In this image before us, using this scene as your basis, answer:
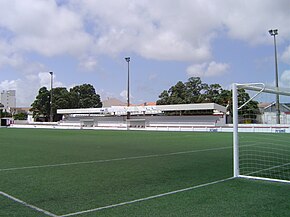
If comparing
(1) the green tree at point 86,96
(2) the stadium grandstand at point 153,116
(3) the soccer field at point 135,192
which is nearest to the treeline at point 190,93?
(2) the stadium grandstand at point 153,116

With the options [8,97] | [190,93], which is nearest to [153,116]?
[190,93]

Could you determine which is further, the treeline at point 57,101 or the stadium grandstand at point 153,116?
the treeline at point 57,101

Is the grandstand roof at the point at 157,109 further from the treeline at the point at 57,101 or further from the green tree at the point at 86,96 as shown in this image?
the green tree at the point at 86,96

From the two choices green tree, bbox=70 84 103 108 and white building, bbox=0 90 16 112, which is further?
green tree, bbox=70 84 103 108

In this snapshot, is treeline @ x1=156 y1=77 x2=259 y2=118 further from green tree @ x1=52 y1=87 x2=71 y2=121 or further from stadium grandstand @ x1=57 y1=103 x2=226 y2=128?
green tree @ x1=52 y1=87 x2=71 y2=121

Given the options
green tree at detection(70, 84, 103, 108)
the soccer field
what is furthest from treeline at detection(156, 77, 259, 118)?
the soccer field

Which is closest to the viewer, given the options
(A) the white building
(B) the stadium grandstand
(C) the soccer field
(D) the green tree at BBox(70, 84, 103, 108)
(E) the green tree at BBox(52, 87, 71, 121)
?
(C) the soccer field

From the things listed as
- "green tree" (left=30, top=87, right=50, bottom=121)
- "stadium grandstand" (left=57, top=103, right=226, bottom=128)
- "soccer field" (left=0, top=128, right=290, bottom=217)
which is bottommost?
"soccer field" (left=0, top=128, right=290, bottom=217)

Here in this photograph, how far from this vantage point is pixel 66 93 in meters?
76.1

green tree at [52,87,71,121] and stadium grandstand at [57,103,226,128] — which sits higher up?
green tree at [52,87,71,121]

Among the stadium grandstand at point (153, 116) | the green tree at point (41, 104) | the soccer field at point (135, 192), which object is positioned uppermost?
the green tree at point (41, 104)

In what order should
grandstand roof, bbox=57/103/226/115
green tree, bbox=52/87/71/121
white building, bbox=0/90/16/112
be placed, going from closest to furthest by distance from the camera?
grandstand roof, bbox=57/103/226/115 → white building, bbox=0/90/16/112 → green tree, bbox=52/87/71/121

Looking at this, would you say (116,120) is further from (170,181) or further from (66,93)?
(170,181)

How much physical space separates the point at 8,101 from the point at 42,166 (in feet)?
175
